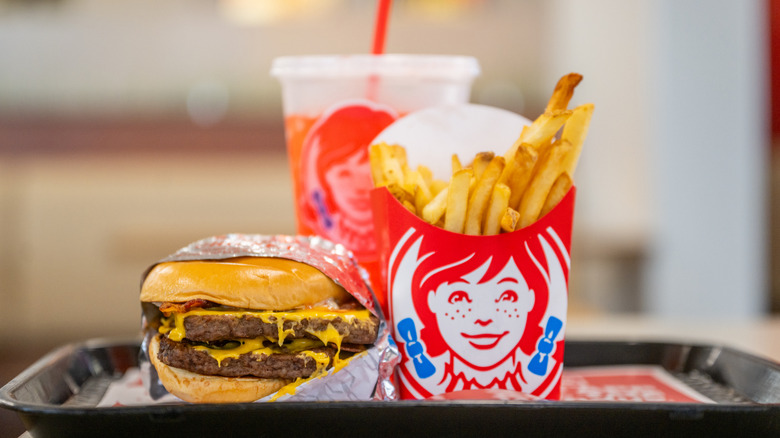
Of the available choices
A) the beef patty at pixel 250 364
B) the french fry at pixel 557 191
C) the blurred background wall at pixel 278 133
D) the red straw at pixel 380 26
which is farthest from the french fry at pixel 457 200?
the blurred background wall at pixel 278 133

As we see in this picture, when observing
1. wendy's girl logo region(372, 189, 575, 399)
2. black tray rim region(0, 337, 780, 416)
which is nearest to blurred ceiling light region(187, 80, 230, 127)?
wendy's girl logo region(372, 189, 575, 399)

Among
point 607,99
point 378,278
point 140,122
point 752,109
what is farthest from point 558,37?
point 378,278

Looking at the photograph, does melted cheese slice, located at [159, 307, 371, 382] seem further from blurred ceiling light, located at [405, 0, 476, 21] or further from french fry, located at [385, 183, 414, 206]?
blurred ceiling light, located at [405, 0, 476, 21]

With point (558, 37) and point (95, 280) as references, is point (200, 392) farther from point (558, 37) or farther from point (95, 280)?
point (558, 37)

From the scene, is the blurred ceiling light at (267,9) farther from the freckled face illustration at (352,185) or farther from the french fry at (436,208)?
the french fry at (436,208)

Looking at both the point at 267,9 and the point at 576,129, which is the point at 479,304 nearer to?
the point at 576,129
